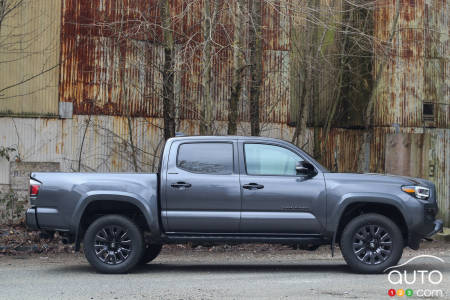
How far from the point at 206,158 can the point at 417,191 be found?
3161mm

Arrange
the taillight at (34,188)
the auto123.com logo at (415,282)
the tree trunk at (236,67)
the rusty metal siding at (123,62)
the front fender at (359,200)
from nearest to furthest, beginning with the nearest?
the auto123.com logo at (415,282) < the front fender at (359,200) < the taillight at (34,188) < the tree trunk at (236,67) < the rusty metal siding at (123,62)

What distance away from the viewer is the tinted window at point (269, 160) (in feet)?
34.4

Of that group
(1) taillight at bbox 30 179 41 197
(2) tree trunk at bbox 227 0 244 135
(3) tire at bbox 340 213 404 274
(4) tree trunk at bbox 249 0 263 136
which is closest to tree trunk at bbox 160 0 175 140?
(2) tree trunk at bbox 227 0 244 135

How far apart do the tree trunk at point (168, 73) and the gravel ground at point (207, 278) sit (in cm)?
429

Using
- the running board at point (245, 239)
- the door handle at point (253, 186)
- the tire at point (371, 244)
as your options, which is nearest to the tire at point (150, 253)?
the running board at point (245, 239)

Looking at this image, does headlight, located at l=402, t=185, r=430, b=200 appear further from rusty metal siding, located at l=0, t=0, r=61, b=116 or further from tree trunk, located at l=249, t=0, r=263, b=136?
rusty metal siding, located at l=0, t=0, r=61, b=116

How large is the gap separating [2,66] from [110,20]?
2863mm

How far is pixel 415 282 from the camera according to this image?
30.8ft

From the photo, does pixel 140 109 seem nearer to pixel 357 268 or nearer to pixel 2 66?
pixel 2 66

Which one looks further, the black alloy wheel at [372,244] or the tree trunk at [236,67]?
the tree trunk at [236,67]

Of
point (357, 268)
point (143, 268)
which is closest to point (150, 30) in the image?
point (143, 268)

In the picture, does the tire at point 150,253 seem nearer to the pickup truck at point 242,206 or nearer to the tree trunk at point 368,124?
the pickup truck at point 242,206

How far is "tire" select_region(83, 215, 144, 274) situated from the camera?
34.0 feet

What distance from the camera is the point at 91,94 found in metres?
17.4
